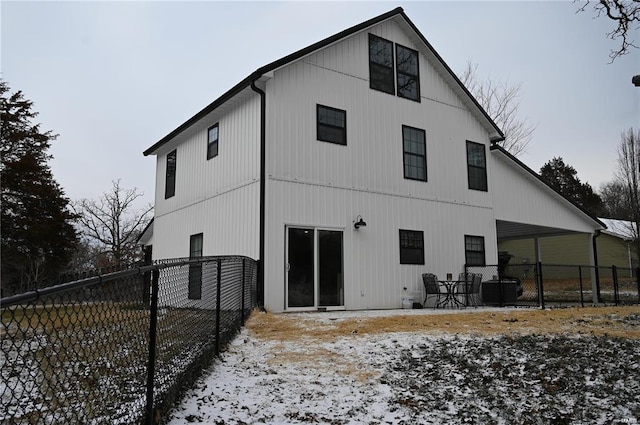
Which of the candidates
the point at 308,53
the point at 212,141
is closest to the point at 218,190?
the point at 212,141

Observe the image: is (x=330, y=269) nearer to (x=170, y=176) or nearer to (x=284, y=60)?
(x=284, y=60)

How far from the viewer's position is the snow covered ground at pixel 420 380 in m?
3.78

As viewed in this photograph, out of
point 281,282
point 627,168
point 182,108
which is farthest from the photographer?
point 182,108

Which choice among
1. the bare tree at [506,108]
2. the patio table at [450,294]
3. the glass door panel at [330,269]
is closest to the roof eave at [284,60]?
the glass door panel at [330,269]

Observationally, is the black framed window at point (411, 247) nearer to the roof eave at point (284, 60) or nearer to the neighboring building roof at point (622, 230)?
the roof eave at point (284, 60)

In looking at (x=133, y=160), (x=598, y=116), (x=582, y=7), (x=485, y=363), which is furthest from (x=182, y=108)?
(x=485, y=363)

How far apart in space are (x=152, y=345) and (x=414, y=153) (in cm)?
1135

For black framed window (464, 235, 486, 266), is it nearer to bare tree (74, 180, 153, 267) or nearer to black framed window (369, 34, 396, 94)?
black framed window (369, 34, 396, 94)

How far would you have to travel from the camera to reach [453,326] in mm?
7613

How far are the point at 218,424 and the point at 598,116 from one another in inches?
1010

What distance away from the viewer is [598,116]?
78.3ft

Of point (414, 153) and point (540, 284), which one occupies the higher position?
point (414, 153)

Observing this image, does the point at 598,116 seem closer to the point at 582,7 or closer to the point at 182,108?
the point at 582,7

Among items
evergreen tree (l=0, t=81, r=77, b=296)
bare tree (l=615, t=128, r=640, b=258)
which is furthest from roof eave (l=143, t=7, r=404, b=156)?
bare tree (l=615, t=128, r=640, b=258)
